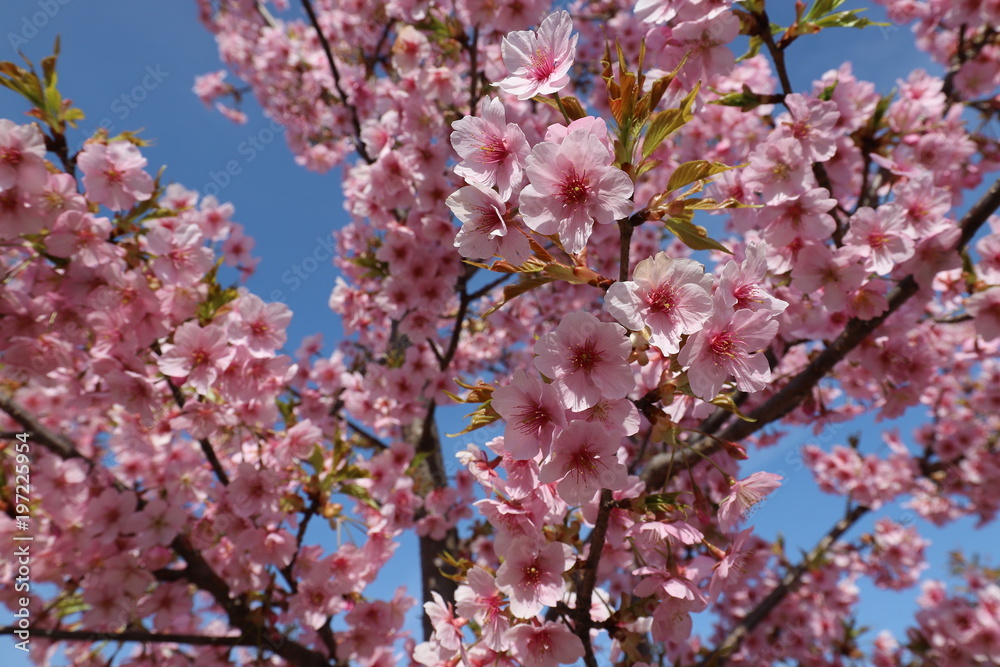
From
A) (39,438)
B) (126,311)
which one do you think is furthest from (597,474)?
(39,438)

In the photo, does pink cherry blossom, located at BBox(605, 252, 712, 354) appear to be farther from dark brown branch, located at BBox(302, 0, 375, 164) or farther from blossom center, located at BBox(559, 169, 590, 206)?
dark brown branch, located at BBox(302, 0, 375, 164)

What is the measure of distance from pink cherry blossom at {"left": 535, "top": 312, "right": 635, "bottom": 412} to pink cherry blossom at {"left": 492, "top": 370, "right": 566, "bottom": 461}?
0.23 ft

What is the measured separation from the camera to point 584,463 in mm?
1483

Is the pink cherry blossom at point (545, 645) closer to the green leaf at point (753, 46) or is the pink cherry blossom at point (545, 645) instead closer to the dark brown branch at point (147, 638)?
the dark brown branch at point (147, 638)

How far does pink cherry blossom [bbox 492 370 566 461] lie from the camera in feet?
4.71

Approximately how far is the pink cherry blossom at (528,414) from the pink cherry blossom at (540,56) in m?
0.81

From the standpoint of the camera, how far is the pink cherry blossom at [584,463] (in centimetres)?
141

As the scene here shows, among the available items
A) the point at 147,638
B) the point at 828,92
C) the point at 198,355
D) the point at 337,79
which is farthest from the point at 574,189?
the point at 337,79

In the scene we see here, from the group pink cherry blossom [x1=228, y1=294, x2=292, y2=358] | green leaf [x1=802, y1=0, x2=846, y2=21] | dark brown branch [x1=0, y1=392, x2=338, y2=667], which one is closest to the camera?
green leaf [x1=802, y1=0, x2=846, y2=21]

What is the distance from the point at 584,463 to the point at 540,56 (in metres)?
Result: 1.21

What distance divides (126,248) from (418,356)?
6.63ft

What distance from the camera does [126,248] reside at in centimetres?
282

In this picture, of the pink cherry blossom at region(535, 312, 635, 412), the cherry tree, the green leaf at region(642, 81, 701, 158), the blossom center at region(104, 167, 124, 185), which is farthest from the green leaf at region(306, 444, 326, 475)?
the green leaf at region(642, 81, 701, 158)

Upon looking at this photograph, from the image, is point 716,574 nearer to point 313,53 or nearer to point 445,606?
point 445,606
